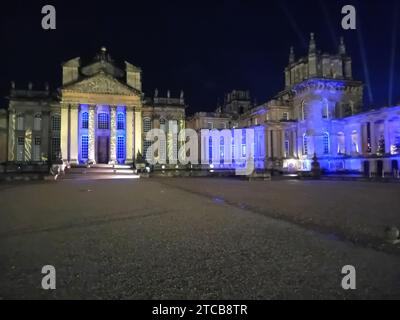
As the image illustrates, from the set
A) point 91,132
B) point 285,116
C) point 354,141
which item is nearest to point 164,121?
point 91,132

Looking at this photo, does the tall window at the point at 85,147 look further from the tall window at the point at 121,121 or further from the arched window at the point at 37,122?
the arched window at the point at 37,122

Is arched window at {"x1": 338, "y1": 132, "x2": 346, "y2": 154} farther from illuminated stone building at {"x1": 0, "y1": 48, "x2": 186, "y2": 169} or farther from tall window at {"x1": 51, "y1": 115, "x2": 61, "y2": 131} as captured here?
tall window at {"x1": 51, "y1": 115, "x2": 61, "y2": 131}

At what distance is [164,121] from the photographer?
54.4 metres

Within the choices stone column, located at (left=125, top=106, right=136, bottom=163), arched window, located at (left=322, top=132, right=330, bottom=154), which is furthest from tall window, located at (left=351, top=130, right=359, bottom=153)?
stone column, located at (left=125, top=106, right=136, bottom=163)

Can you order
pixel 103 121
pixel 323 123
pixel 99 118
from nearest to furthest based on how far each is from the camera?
1. pixel 99 118
2. pixel 103 121
3. pixel 323 123

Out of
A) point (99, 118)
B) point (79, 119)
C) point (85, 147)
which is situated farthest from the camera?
point (99, 118)

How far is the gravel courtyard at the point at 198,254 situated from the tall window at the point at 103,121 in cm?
4117

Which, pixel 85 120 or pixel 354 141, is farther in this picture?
pixel 354 141

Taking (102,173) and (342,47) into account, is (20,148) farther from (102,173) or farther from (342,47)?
(342,47)

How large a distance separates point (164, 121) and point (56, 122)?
17.6 metres

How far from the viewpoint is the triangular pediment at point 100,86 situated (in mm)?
46188

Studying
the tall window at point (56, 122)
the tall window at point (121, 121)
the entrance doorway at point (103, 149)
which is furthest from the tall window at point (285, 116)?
the tall window at point (56, 122)

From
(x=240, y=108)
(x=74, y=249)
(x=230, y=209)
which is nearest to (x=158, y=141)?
(x=240, y=108)

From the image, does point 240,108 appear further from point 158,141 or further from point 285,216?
point 285,216
